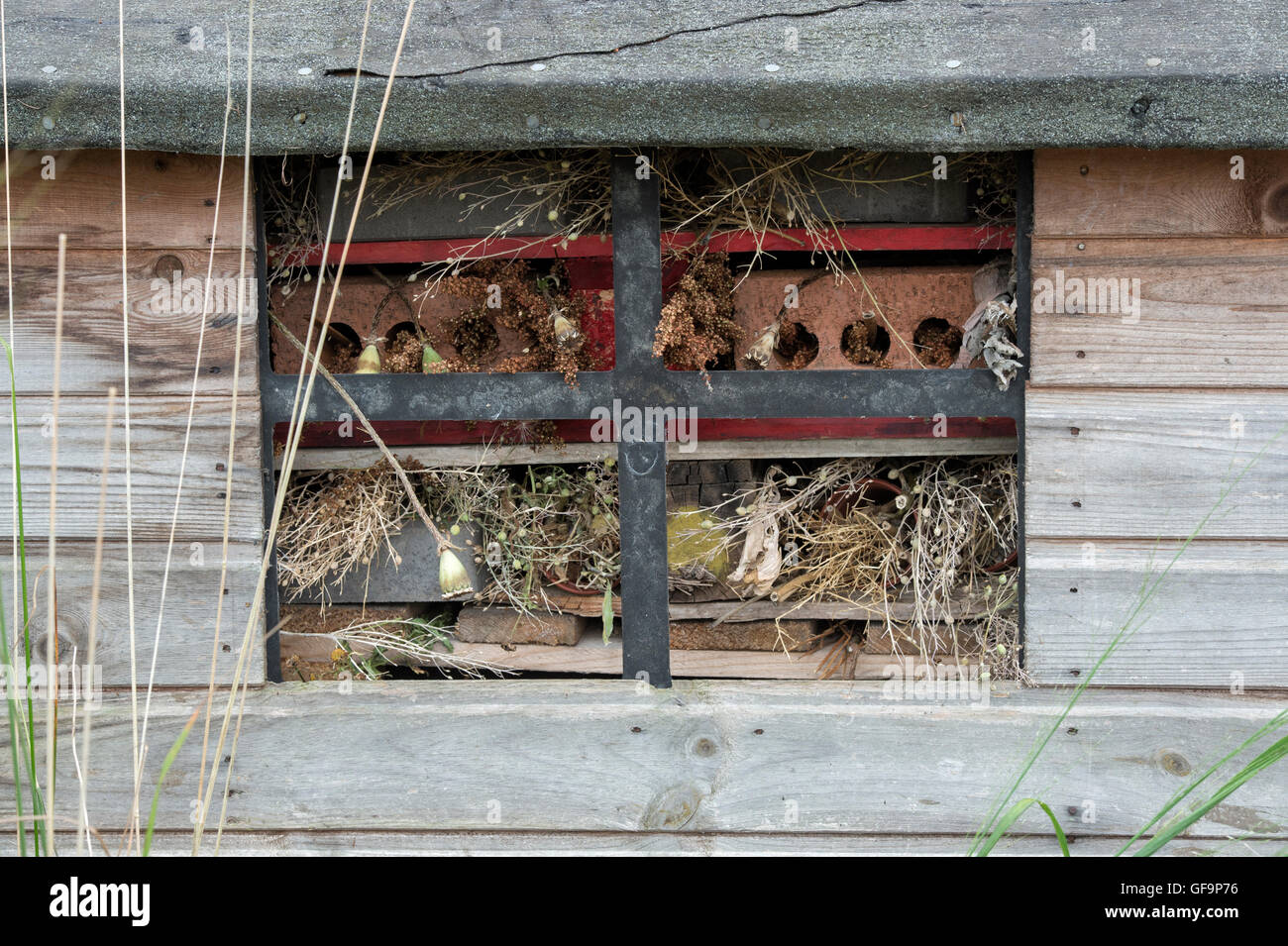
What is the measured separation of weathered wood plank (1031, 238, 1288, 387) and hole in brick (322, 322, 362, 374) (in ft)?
6.20

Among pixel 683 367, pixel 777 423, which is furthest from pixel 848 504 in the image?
pixel 683 367

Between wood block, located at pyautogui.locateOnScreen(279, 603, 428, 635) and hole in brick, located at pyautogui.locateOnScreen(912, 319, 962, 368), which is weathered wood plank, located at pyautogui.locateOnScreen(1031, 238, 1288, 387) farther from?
wood block, located at pyautogui.locateOnScreen(279, 603, 428, 635)

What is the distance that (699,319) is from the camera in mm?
2486

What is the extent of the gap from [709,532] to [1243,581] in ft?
4.56

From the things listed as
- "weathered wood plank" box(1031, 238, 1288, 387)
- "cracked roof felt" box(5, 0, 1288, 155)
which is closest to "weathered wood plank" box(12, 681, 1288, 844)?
"weathered wood plank" box(1031, 238, 1288, 387)

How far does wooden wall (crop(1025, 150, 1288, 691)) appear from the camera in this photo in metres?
2.32

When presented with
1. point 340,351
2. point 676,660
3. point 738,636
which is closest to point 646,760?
point 676,660

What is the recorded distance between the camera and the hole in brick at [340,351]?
2748mm

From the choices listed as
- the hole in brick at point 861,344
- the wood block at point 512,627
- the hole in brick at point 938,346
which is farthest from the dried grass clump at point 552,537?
the hole in brick at point 938,346

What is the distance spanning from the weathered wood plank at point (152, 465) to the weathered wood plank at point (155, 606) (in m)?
0.05

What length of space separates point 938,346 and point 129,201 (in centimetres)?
219

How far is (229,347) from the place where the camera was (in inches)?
96.0

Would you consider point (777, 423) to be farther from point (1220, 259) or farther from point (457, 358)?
point (1220, 259)

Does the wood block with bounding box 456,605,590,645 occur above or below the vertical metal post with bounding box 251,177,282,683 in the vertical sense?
below
